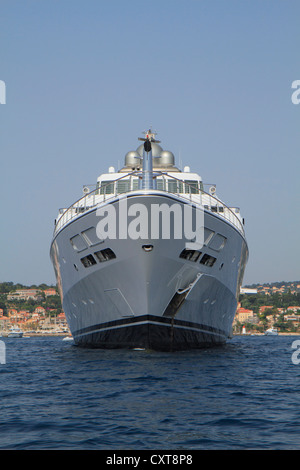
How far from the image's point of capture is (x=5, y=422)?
10609mm

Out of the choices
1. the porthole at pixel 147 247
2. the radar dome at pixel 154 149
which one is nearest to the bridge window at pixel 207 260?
the porthole at pixel 147 247

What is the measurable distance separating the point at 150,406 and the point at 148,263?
9574mm

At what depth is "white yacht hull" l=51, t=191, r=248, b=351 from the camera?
70.1ft

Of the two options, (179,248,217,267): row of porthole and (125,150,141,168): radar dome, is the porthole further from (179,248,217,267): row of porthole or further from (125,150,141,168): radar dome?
(125,150,141,168): radar dome

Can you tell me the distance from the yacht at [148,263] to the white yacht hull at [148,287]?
36mm

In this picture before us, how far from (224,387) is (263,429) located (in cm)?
456

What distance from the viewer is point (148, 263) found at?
835 inches

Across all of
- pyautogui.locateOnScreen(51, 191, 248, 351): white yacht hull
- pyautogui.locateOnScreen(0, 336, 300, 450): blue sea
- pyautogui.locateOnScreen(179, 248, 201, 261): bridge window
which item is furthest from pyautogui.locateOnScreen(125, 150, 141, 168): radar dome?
pyautogui.locateOnScreen(0, 336, 300, 450): blue sea

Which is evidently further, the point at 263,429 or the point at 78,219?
the point at 78,219

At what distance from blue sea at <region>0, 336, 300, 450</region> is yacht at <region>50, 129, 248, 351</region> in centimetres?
263

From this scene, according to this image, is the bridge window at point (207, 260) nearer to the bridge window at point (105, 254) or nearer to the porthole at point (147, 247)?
the porthole at point (147, 247)

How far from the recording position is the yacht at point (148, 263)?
21.2 metres
